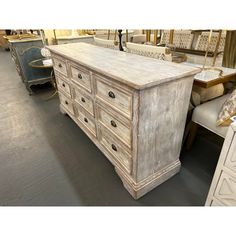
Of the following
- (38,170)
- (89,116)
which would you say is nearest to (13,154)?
(38,170)

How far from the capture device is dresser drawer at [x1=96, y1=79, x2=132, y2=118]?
3.54 feet

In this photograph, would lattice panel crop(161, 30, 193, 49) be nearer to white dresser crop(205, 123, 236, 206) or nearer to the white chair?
the white chair

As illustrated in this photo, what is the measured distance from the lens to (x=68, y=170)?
1.67m

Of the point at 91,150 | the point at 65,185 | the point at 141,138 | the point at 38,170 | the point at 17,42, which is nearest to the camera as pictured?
the point at 141,138

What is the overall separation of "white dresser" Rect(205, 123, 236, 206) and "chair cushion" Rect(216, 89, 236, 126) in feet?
0.97

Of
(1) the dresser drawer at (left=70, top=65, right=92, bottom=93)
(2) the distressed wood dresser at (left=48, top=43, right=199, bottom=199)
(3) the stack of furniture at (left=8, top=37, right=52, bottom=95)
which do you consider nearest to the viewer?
(2) the distressed wood dresser at (left=48, top=43, right=199, bottom=199)

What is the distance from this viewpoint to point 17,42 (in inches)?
113

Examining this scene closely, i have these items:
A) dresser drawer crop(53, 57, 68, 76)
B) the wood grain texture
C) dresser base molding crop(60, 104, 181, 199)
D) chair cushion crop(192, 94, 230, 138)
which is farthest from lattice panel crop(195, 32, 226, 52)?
dresser drawer crop(53, 57, 68, 76)

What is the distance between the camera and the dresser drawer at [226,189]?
991 mm

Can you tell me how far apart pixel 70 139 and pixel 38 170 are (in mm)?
505

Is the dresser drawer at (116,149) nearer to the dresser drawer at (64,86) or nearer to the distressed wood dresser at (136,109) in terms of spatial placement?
the distressed wood dresser at (136,109)

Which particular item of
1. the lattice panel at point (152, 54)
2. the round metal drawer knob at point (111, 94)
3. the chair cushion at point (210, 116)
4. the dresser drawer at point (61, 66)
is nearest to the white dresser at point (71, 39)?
the dresser drawer at point (61, 66)

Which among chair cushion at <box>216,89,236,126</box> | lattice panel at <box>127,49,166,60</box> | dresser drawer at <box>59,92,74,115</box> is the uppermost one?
lattice panel at <box>127,49,166,60</box>

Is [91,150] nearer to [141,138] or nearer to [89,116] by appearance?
[89,116]
